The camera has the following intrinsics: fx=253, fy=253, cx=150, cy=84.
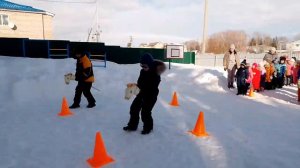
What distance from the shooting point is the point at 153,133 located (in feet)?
16.2

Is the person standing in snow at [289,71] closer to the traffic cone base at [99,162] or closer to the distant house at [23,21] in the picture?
the traffic cone base at [99,162]

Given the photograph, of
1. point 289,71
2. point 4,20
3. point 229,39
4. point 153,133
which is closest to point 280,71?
point 289,71

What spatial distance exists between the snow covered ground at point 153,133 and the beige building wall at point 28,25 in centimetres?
1984

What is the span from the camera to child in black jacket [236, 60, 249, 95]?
9.82 m

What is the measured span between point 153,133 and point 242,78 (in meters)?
6.12

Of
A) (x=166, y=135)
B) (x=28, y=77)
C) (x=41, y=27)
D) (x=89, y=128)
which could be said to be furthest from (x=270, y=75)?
(x=41, y=27)

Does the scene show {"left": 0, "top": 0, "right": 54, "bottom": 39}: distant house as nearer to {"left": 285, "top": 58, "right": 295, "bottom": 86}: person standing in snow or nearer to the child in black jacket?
the child in black jacket

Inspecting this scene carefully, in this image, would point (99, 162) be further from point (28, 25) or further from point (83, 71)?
point (28, 25)

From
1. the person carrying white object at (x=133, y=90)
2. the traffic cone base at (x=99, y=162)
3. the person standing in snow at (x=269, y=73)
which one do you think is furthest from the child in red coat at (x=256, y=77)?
the traffic cone base at (x=99, y=162)

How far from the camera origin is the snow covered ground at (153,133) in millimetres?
3828

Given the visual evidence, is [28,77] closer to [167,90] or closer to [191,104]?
[167,90]

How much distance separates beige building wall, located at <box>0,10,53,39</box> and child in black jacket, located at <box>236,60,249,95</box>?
24.8m

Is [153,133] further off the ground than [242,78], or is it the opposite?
[242,78]

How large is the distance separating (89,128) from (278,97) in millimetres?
7516
